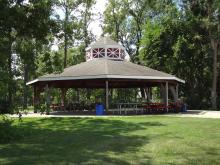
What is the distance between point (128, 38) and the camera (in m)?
56.2

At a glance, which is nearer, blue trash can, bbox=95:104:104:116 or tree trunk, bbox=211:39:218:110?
blue trash can, bbox=95:104:104:116

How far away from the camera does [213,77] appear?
38.5 metres

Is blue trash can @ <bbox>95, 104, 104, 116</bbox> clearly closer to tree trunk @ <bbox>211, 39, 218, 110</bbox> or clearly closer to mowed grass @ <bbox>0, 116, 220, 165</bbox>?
mowed grass @ <bbox>0, 116, 220, 165</bbox>

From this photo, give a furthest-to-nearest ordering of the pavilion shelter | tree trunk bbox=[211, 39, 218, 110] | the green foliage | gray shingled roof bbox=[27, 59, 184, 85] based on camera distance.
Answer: the green foliage, tree trunk bbox=[211, 39, 218, 110], the pavilion shelter, gray shingled roof bbox=[27, 59, 184, 85]

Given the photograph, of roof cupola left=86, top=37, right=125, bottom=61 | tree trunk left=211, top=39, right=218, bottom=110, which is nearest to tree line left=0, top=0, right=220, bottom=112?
tree trunk left=211, top=39, right=218, bottom=110

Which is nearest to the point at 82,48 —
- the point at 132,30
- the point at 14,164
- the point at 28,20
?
the point at 132,30

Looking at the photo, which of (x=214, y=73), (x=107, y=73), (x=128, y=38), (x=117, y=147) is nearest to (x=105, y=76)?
(x=107, y=73)

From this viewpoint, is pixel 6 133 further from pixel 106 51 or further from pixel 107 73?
pixel 106 51

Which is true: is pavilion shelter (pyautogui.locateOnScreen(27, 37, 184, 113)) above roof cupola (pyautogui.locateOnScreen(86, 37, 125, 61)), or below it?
below

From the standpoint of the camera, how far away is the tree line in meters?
16.3

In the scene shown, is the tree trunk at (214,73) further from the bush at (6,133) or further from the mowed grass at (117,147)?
the bush at (6,133)

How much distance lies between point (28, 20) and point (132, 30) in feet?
127

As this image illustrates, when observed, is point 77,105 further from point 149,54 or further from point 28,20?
point 28,20

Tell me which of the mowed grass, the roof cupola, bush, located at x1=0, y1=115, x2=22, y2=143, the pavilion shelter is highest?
the roof cupola
